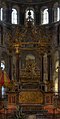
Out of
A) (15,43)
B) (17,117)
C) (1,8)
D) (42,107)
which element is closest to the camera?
(17,117)

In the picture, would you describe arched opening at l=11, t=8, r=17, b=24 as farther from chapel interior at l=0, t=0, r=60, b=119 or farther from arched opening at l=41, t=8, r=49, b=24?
arched opening at l=41, t=8, r=49, b=24

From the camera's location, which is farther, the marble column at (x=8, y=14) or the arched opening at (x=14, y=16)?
the arched opening at (x=14, y=16)

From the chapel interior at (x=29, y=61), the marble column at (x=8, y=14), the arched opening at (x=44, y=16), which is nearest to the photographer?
the chapel interior at (x=29, y=61)

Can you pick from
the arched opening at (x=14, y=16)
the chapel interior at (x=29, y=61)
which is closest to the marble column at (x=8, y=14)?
the chapel interior at (x=29, y=61)

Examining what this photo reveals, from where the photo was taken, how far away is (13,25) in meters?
39.6

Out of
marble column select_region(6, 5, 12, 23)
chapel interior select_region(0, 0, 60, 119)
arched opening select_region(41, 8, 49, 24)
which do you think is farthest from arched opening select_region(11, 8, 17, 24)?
arched opening select_region(41, 8, 49, 24)

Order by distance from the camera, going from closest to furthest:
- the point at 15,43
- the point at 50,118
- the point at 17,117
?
the point at 17,117 → the point at 50,118 → the point at 15,43

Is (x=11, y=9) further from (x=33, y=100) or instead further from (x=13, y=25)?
(x=33, y=100)

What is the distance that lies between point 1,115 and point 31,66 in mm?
7540

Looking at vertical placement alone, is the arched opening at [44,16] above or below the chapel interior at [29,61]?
above

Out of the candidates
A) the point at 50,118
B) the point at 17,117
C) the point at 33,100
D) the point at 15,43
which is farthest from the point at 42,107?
the point at 17,117

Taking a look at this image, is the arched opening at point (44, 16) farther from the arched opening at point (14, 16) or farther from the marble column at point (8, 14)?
the marble column at point (8, 14)

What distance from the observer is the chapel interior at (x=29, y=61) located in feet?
83.1

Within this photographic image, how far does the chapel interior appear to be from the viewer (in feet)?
83.1
